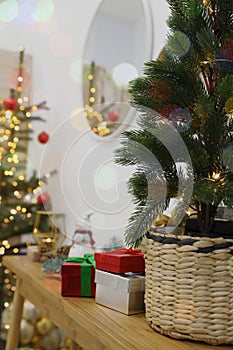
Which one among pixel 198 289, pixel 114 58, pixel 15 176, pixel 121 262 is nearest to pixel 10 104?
pixel 15 176

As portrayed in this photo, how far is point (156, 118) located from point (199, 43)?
0.16 metres

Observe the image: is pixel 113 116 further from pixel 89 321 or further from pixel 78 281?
pixel 89 321

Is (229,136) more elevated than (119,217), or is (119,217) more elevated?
(229,136)

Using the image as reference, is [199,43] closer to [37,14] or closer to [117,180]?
[117,180]

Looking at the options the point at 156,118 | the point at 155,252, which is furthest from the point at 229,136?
the point at 155,252

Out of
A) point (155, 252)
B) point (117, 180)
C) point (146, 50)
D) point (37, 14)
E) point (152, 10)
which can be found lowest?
point (155, 252)

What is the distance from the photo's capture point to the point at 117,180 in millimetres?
1220

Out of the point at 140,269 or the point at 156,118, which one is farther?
the point at 140,269

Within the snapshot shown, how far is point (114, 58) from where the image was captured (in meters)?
2.00

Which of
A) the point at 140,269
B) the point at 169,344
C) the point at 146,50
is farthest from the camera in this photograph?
the point at 146,50

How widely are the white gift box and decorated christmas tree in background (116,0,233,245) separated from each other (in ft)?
0.48

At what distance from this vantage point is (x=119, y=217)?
1.25 metres

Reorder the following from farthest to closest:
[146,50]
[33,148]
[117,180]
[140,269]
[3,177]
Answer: [33,148] < [3,177] < [146,50] < [117,180] < [140,269]

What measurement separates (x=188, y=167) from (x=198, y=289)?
0.21 meters
